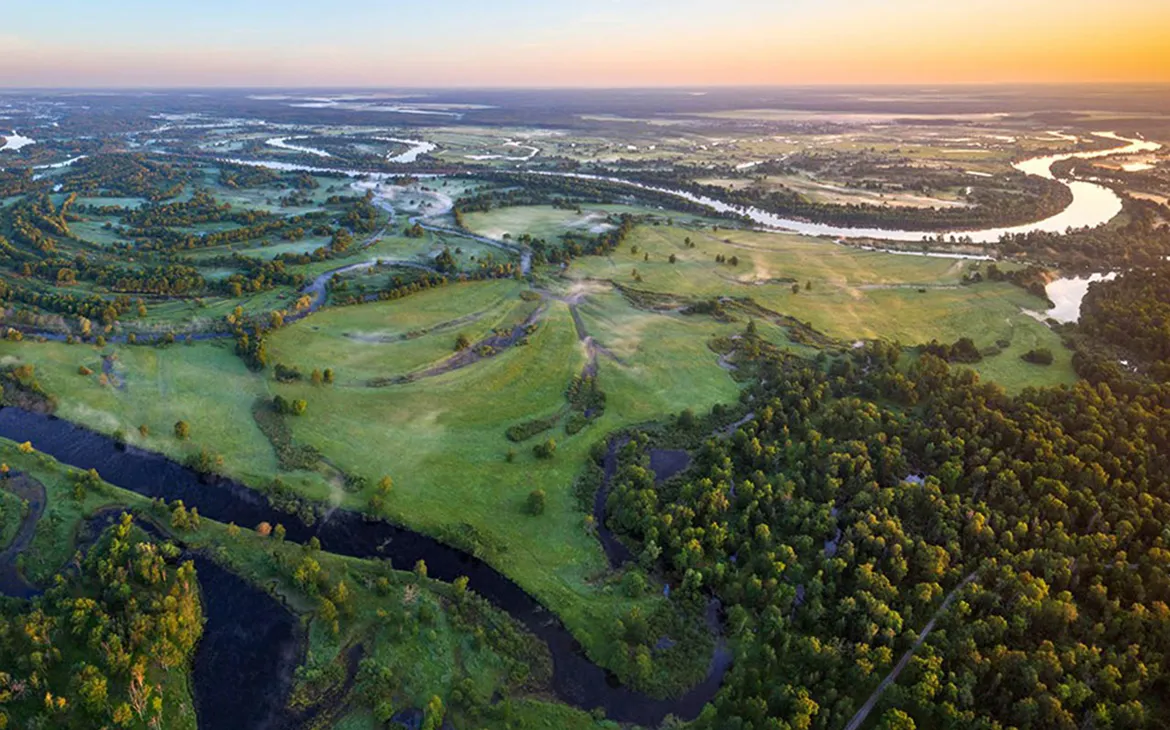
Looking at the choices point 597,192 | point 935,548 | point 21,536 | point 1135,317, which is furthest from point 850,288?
point 21,536

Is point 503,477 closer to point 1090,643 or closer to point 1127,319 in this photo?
point 1090,643

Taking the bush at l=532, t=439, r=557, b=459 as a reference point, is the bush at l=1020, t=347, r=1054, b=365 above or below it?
above

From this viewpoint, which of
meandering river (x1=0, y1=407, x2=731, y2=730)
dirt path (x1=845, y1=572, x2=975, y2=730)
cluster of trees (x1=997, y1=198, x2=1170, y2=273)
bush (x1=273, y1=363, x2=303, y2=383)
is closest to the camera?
dirt path (x1=845, y1=572, x2=975, y2=730)

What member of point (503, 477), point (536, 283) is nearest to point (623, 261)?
point (536, 283)

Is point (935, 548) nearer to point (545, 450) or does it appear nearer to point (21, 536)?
point (545, 450)

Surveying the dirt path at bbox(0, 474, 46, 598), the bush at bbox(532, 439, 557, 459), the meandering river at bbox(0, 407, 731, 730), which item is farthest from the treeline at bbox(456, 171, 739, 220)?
the dirt path at bbox(0, 474, 46, 598)

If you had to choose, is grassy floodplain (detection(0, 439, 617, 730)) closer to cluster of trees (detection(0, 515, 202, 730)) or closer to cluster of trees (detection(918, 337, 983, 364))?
cluster of trees (detection(0, 515, 202, 730))

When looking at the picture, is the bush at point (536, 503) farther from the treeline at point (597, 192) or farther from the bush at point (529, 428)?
the treeline at point (597, 192)
